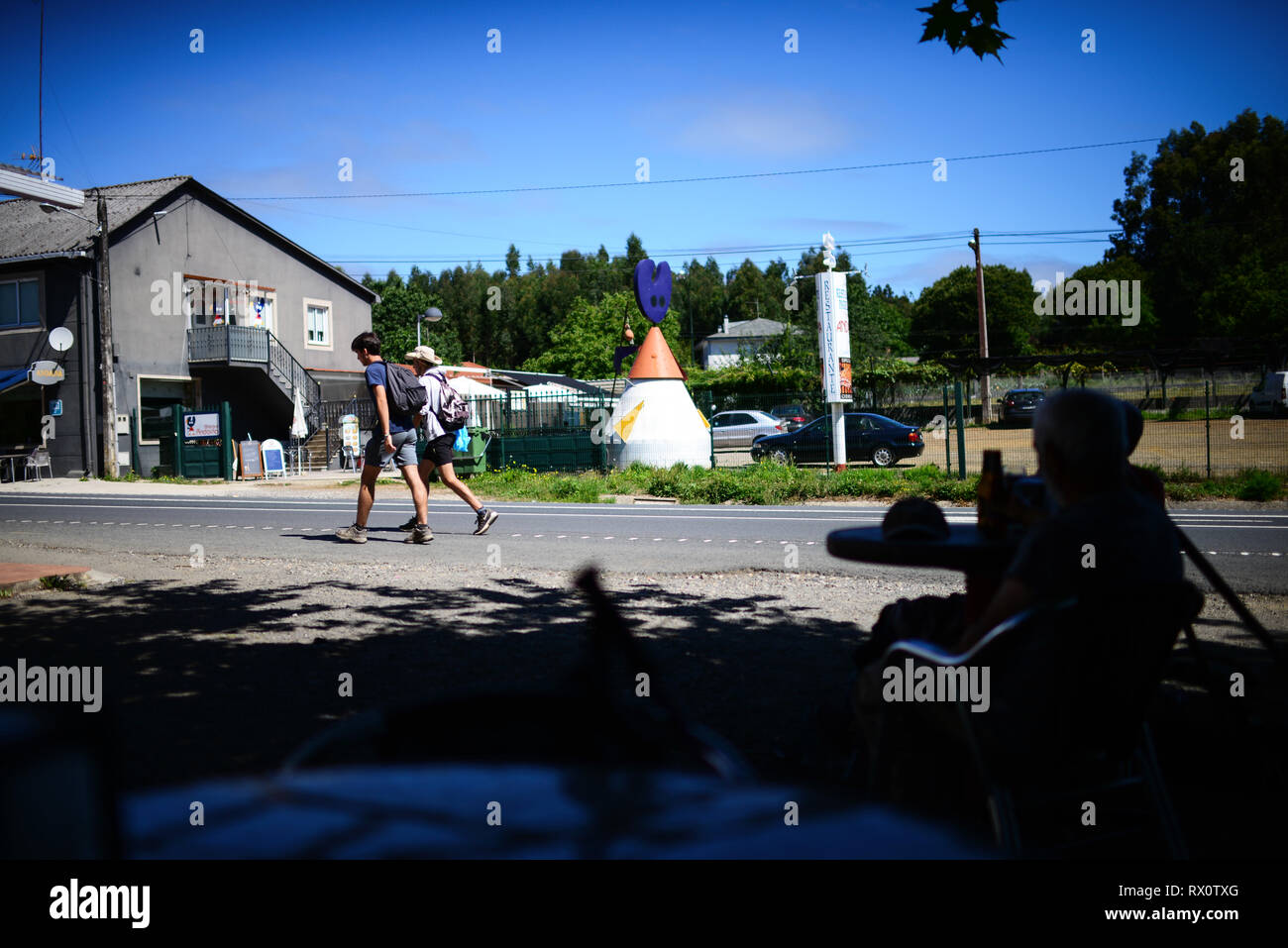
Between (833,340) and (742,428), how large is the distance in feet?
40.9

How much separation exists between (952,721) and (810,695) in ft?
6.90

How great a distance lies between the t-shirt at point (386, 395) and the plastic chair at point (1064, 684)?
7.98 meters

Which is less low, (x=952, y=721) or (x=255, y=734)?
(x=952, y=721)

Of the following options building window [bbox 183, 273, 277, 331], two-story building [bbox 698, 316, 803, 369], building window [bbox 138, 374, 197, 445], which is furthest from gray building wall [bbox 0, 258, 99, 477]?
two-story building [bbox 698, 316, 803, 369]

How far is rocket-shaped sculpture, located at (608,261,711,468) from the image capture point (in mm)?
22516

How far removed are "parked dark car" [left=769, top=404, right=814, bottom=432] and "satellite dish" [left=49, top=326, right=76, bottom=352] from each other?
21384mm

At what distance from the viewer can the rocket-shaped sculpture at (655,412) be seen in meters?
22.5

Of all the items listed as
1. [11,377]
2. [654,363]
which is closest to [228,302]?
[11,377]

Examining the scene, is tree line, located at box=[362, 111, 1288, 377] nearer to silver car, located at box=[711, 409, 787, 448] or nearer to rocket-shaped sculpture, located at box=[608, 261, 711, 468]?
silver car, located at box=[711, 409, 787, 448]

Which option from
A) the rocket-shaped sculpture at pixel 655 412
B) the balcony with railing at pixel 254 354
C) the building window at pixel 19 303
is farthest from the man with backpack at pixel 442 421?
the building window at pixel 19 303

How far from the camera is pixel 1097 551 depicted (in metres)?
2.58
